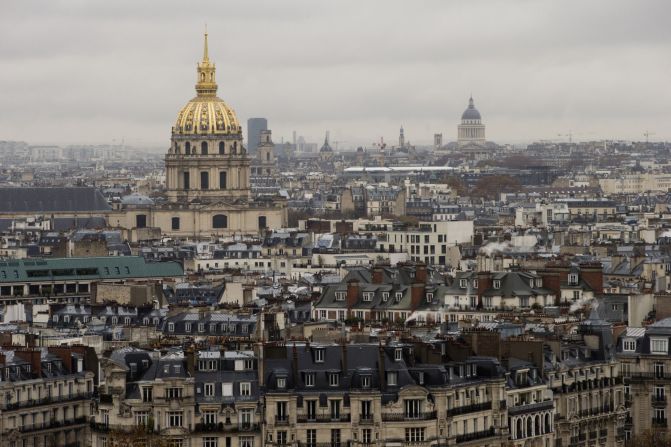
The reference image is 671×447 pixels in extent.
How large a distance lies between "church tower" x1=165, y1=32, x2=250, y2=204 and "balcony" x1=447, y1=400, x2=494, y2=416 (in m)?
123

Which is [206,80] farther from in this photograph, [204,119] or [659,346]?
[659,346]

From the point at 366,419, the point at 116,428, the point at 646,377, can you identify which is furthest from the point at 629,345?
the point at 116,428

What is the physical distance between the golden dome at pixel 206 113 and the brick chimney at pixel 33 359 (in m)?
121

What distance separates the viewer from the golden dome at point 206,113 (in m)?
183

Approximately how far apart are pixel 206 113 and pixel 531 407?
125 m

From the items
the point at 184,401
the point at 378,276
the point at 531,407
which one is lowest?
the point at 531,407

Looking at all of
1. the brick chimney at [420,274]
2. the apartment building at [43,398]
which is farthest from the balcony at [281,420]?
the brick chimney at [420,274]

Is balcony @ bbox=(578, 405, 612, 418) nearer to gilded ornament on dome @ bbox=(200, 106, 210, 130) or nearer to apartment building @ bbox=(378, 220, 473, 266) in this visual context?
apartment building @ bbox=(378, 220, 473, 266)

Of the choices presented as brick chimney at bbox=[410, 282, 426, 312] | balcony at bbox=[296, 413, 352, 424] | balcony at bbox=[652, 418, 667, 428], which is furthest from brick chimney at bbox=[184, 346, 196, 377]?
brick chimney at bbox=[410, 282, 426, 312]

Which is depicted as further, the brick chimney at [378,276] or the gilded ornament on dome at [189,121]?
the gilded ornament on dome at [189,121]

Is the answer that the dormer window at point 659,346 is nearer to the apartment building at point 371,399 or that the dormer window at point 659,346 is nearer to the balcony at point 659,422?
the balcony at point 659,422

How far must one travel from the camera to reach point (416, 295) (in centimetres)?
8250

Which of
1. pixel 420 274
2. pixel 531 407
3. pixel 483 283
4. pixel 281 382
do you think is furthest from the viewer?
pixel 420 274

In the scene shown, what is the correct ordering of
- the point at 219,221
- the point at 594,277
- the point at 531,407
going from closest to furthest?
the point at 531,407 → the point at 594,277 → the point at 219,221
